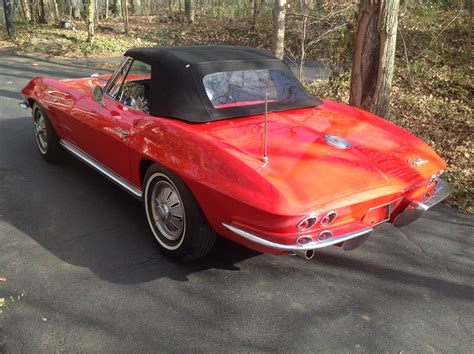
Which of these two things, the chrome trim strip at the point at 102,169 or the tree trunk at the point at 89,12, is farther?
the tree trunk at the point at 89,12

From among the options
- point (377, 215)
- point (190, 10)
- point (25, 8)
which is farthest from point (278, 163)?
point (190, 10)

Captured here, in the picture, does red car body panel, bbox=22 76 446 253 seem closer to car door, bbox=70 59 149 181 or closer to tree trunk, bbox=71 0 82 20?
car door, bbox=70 59 149 181

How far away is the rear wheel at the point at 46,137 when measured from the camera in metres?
4.75

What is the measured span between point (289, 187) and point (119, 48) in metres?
14.1

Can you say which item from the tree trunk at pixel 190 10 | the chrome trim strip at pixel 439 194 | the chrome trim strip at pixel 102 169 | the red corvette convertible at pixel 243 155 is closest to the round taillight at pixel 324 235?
the red corvette convertible at pixel 243 155

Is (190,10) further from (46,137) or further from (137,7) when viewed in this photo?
(46,137)

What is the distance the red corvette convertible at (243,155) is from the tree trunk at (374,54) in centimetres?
178

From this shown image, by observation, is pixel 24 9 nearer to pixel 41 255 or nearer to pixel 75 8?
pixel 75 8

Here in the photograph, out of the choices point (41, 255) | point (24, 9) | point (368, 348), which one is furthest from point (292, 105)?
point (24, 9)

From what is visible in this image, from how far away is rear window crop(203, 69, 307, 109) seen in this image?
11.0ft

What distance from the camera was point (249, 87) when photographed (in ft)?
11.7

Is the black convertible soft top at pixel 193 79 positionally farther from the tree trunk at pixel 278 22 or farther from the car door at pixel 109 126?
the tree trunk at pixel 278 22

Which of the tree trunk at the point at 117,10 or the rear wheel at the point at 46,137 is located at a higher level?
the tree trunk at the point at 117,10

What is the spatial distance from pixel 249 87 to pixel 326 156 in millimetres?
1093
